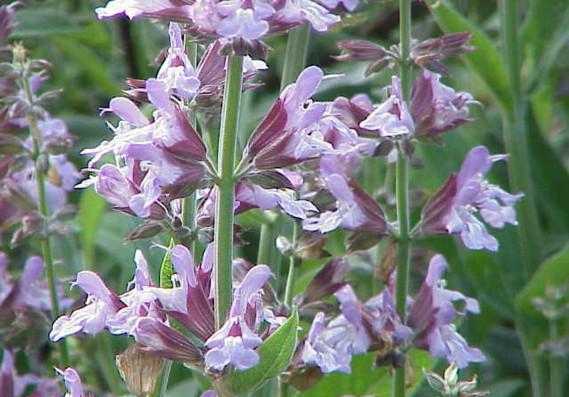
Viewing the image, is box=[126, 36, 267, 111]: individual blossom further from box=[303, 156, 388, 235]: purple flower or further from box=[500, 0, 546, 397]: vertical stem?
box=[500, 0, 546, 397]: vertical stem

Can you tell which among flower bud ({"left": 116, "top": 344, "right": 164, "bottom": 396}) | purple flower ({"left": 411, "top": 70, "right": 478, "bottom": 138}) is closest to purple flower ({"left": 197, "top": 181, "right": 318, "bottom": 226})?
flower bud ({"left": 116, "top": 344, "right": 164, "bottom": 396})

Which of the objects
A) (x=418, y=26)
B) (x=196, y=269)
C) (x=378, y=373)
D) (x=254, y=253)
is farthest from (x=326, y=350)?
(x=418, y=26)

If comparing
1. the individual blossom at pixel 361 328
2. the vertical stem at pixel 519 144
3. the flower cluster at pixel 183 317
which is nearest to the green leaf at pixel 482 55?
the vertical stem at pixel 519 144

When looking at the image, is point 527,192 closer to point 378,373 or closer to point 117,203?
point 378,373

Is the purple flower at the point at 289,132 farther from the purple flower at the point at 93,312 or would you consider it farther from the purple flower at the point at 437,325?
the purple flower at the point at 437,325

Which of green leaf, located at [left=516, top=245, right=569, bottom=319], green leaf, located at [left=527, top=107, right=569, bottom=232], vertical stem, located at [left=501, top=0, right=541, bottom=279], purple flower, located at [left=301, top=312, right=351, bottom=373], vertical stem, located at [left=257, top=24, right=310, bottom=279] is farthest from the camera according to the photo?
green leaf, located at [left=527, top=107, right=569, bottom=232]

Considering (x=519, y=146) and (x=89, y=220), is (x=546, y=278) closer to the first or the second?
(x=519, y=146)
